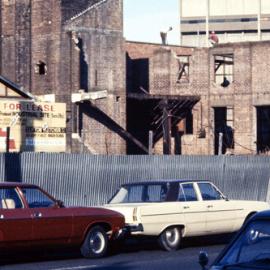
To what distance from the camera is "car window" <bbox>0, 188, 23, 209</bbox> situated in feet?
53.4

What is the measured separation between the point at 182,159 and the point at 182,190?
1071 centimetres

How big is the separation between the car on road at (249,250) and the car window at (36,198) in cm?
921

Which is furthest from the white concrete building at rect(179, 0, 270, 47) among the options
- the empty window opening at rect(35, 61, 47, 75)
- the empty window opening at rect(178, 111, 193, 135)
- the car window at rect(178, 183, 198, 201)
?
the car window at rect(178, 183, 198, 201)

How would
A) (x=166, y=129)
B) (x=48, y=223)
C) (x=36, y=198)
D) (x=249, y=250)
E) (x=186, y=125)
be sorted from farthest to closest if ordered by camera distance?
(x=186, y=125)
(x=166, y=129)
(x=36, y=198)
(x=48, y=223)
(x=249, y=250)

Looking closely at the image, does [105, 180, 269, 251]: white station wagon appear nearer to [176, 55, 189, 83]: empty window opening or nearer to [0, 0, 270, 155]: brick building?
[0, 0, 270, 155]: brick building

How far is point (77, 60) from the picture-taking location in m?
50.3

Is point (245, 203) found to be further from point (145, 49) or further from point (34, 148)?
point (145, 49)

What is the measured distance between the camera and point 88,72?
5122 centimetres

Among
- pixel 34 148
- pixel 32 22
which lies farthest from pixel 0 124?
pixel 32 22

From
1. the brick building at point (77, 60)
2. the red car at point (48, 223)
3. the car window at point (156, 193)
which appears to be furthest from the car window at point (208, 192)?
the brick building at point (77, 60)

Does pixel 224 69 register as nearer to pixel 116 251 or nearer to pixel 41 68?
pixel 41 68

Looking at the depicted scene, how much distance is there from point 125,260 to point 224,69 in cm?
3881

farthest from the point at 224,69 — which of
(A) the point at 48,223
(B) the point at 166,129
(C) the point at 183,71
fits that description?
(A) the point at 48,223

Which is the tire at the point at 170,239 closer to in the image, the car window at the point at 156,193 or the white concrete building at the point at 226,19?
the car window at the point at 156,193
